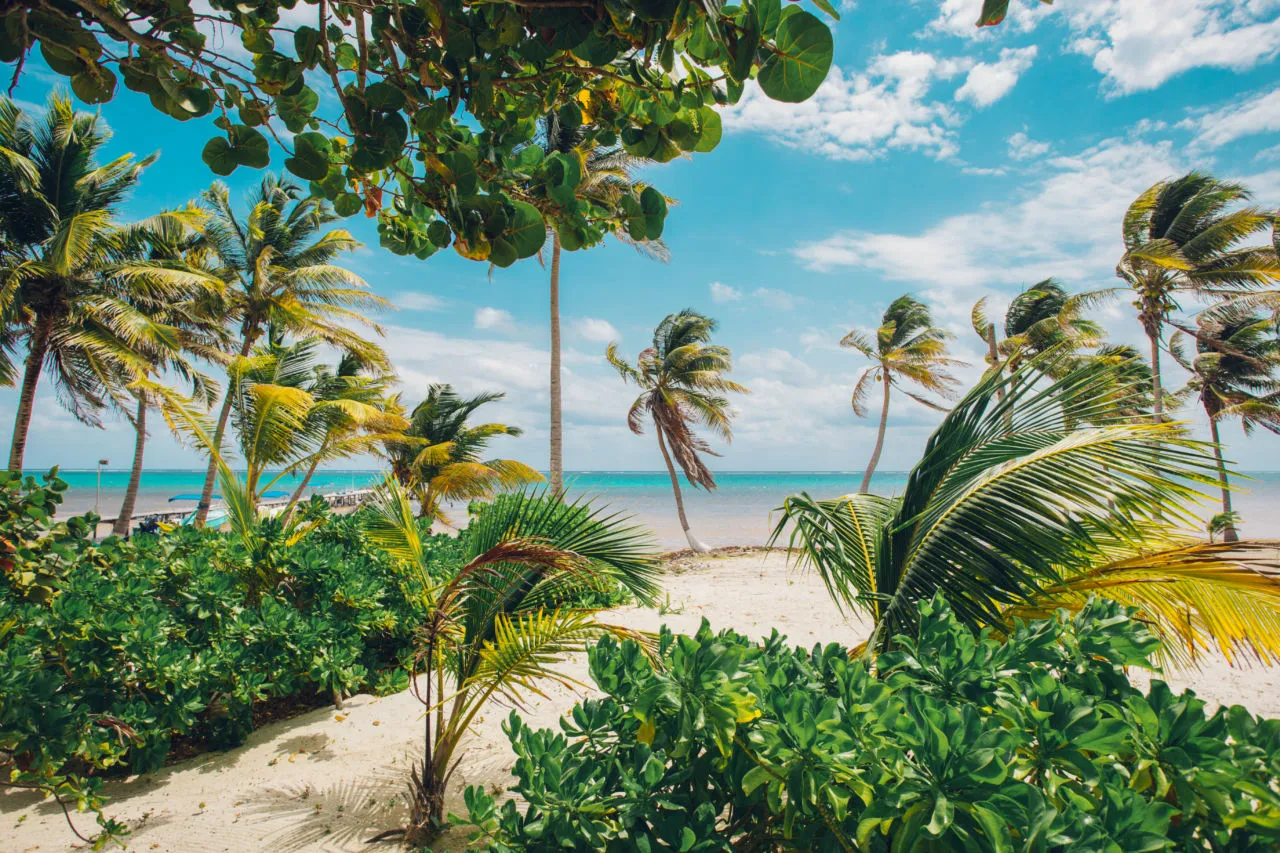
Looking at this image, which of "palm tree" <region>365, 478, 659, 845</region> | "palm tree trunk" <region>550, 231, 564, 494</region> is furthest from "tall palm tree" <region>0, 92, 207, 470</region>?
"palm tree" <region>365, 478, 659, 845</region>

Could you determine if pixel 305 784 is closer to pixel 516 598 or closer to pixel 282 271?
pixel 516 598

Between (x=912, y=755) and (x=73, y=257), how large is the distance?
52.2ft

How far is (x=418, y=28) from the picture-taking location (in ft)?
5.64

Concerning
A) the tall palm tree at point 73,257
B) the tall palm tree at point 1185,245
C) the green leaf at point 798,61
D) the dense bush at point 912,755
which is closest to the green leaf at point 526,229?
the green leaf at point 798,61

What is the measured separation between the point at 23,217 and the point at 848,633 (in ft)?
57.4

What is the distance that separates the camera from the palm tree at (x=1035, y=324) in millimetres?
20156

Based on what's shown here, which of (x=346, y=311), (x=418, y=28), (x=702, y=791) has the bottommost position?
(x=702, y=791)

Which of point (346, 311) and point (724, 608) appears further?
point (346, 311)

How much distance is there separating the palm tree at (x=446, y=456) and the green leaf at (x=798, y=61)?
1244 cm

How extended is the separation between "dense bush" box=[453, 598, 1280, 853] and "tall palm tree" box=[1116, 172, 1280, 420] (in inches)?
697

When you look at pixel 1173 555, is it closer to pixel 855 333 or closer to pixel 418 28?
pixel 418 28

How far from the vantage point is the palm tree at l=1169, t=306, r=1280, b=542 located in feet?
70.2

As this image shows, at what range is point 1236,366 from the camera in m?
23.1

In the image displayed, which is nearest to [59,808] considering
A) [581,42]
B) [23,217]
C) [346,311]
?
[581,42]
